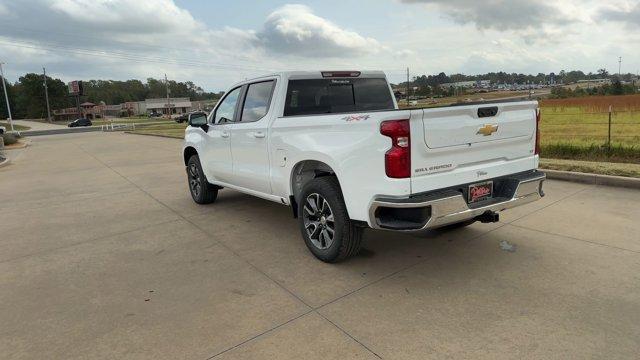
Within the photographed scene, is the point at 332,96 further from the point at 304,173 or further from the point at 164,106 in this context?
the point at 164,106

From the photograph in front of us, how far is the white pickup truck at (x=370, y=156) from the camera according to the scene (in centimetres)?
347

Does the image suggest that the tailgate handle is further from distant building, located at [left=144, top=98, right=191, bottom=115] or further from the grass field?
distant building, located at [left=144, top=98, right=191, bottom=115]

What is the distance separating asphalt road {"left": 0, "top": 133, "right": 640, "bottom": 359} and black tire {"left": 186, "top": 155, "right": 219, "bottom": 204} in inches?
27.1

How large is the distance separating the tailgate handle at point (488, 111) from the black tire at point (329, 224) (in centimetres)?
138

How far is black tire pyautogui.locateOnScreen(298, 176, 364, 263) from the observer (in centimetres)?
402

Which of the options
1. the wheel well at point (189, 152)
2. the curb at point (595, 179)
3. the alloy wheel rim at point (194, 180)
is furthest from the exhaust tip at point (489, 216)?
the wheel well at point (189, 152)

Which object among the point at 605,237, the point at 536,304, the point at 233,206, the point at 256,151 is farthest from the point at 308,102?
the point at 605,237

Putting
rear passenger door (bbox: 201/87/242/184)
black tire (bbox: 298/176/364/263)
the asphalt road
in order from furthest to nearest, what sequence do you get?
1. rear passenger door (bbox: 201/87/242/184)
2. black tire (bbox: 298/176/364/263)
3. the asphalt road

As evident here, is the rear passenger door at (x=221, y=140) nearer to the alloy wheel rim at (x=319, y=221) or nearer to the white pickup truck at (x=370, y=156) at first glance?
the white pickup truck at (x=370, y=156)

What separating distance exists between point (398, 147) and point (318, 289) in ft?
4.54

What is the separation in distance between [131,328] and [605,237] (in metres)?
4.64

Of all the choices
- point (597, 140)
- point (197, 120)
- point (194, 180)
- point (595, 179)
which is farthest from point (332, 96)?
point (597, 140)

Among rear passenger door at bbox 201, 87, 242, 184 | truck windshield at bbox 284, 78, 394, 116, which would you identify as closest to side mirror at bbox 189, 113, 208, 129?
rear passenger door at bbox 201, 87, 242, 184

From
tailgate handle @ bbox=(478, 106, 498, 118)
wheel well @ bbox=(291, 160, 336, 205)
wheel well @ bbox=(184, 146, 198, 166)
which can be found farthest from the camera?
wheel well @ bbox=(184, 146, 198, 166)
